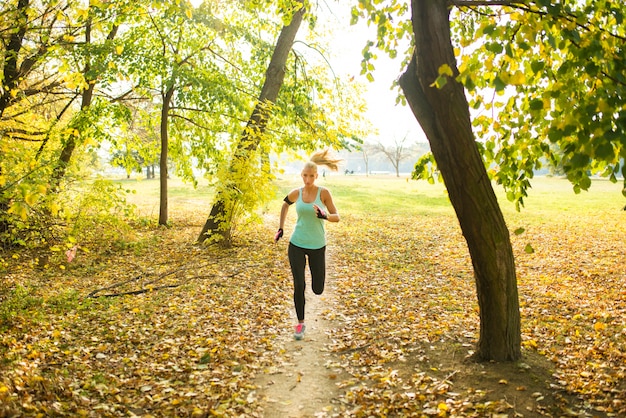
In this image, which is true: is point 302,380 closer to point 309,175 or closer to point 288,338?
point 288,338

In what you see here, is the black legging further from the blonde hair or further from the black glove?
the blonde hair

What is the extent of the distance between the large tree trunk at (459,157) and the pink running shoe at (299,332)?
2331 millimetres

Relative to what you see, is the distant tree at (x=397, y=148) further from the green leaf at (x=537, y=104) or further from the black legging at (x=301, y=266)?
the green leaf at (x=537, y=104)

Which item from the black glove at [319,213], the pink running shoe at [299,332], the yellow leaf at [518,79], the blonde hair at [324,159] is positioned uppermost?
the yellow leaf at [518,79]

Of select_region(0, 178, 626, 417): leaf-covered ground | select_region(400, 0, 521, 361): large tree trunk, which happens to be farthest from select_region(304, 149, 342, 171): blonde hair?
select_region(0, 178, 626, 417): leaf-covered ground

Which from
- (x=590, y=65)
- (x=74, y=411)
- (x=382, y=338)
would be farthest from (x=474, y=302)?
(x=74, y=411)

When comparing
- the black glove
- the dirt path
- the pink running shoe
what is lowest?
the dirt path

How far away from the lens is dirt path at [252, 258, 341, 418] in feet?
13.1

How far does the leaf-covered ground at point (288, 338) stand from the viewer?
388 centimetres

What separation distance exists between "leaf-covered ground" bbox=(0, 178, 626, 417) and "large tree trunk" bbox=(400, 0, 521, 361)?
0.77m

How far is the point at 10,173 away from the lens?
6148 mm

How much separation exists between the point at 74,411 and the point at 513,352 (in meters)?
3.98

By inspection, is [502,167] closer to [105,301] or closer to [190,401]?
[190,401]

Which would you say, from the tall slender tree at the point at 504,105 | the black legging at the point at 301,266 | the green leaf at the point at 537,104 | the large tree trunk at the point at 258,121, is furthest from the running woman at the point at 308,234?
the large tree trunk at the point at 258,121
